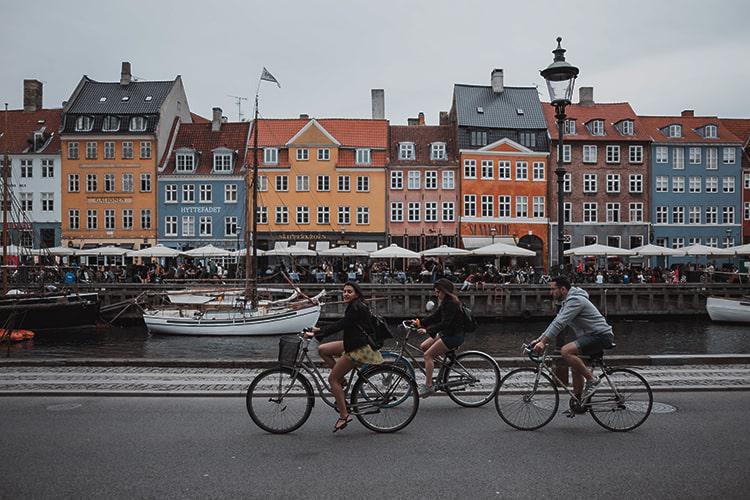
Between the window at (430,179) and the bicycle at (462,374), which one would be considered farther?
the window at (430,179)

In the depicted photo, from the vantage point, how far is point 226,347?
79.3 feet

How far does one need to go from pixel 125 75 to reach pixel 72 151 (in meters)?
7.24

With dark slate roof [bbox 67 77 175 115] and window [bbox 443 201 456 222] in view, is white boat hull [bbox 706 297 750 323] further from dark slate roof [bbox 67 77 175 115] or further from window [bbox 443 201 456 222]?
dark slate roof [bbox 67 77 175 115]

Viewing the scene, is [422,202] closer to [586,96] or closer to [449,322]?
[586,96]

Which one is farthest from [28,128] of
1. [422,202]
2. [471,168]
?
[471,168]

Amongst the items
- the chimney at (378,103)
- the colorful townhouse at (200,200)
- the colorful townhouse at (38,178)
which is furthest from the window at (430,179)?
the colorful townhouse at (38,178)

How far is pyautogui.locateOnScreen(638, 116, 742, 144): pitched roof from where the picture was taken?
54.4 metres

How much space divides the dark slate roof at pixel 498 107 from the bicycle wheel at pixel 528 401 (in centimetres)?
4468

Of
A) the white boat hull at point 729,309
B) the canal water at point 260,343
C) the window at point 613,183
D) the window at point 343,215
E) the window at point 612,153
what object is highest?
the window at point 612,153

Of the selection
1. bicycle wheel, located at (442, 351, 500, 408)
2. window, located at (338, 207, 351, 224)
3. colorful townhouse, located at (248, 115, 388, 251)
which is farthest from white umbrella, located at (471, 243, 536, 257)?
bicycle wheel, located at (442, 351, 500, 408)

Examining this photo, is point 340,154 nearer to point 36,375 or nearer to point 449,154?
point 449,154

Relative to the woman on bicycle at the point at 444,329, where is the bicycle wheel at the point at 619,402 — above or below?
below

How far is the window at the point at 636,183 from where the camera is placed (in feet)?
176

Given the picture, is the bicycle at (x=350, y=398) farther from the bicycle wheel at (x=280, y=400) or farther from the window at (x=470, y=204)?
the window at (x=470, y=204)
